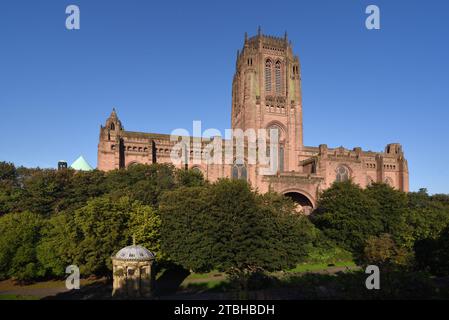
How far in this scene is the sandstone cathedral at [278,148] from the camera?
4612cm

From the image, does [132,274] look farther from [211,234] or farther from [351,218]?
[351,218]

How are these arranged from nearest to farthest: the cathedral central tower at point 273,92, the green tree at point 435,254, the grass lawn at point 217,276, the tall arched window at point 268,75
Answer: the grass lawn at point 217,276 → the green tree at point 435,254 → the cathedral central tower at point 273,92 → the tall arched window at point 268,75

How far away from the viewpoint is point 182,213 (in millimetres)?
28734

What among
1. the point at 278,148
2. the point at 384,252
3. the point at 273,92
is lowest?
the point at 384,252

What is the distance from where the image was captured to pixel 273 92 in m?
57.3

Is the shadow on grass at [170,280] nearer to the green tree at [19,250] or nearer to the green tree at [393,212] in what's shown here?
the green tree at [19,250]

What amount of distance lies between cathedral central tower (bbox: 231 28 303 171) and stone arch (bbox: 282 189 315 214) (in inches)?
295

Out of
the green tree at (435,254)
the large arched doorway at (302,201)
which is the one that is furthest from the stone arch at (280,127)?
the green tree at (435,254)

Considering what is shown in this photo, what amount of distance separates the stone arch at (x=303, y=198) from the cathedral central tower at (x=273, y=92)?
24.6ft

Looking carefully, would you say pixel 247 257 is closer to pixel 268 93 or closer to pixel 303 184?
pixel 303 184

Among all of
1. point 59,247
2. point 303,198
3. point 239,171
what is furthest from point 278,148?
point 59,247

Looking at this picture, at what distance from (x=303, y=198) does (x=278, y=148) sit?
1049 centimetres

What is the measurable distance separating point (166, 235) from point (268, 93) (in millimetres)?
34977
